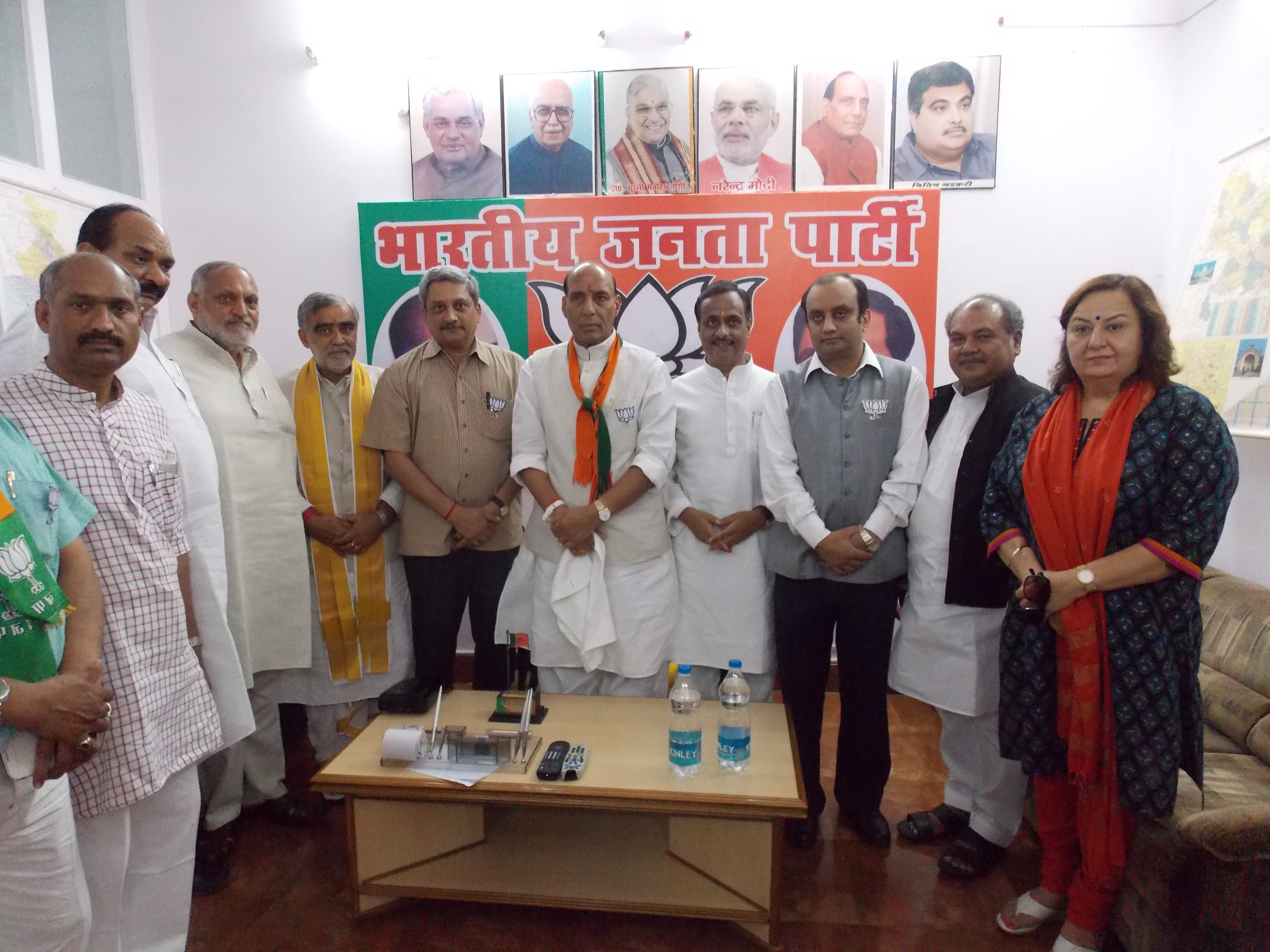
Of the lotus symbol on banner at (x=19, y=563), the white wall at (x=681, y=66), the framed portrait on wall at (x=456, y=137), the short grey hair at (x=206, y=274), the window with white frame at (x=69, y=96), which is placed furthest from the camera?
the framed portrait on wall at (x=456, y=137)

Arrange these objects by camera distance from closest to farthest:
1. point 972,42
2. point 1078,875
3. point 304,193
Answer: point 1078,875 < point 972,42 < point 304,193

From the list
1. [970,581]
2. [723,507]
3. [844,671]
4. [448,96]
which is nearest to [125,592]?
[723,507]

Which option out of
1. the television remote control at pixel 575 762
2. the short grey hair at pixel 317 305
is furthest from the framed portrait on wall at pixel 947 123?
the television remote control at pixel 575 762

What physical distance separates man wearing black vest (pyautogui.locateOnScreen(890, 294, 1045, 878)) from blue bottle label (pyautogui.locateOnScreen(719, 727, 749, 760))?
2.27 feet

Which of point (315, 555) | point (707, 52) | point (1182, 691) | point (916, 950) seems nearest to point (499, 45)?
point (707, 52)

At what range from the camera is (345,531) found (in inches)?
103

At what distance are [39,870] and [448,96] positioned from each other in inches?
132

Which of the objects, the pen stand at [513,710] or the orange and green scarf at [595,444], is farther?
the orange and green scarf at [595,444]

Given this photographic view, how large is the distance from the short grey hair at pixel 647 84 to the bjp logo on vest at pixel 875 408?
1.98 meters

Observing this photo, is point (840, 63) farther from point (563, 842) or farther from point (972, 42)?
point (563, 842)

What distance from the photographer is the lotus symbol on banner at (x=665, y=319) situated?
11.8 feet

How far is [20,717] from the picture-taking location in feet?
4.30

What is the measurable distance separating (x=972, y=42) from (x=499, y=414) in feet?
8.82

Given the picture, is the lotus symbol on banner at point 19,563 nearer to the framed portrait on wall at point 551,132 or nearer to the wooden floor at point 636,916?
the wooden floor at point 636,916
